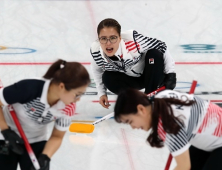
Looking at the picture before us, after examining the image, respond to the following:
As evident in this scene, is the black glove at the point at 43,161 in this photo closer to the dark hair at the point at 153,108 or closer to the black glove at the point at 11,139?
the black glove at the point at 11,139

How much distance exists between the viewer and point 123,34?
247cm

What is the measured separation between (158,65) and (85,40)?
1108mm

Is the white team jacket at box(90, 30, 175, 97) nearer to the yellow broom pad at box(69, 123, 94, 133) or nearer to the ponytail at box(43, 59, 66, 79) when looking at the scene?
the yellow broom pad at box(69, 123, 94, 133)

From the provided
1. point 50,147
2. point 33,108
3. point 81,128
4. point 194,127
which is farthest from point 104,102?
point 194,127

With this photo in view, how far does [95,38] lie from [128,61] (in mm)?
1073

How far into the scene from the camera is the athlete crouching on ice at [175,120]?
160cm

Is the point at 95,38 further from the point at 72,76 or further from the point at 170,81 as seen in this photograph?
the point at 72,76

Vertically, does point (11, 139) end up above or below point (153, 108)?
below

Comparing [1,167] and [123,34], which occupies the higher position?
[123,34]

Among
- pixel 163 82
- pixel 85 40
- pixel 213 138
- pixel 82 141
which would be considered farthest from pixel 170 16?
pixel 213 138

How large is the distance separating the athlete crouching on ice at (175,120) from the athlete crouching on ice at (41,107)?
221 millimetres

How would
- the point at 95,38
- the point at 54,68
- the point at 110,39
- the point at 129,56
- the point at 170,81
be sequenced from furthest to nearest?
the point at 95,38, the point at 170,81, the point at 129,56, the point at 110,39, the point at 54,68

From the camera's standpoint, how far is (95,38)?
3545 millimetres

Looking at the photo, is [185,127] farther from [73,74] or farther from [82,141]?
[82,141]
